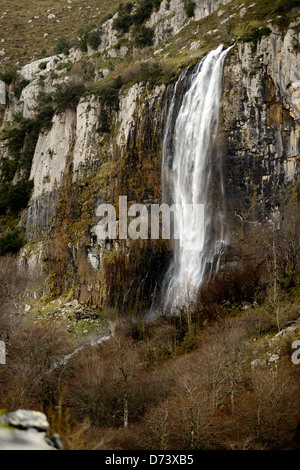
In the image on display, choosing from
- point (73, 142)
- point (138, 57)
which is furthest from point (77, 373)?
point (138, 57)

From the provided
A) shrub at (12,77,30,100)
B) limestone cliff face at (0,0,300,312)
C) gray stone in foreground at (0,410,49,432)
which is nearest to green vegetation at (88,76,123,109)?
limestone cliff face at (0,0,300,312)

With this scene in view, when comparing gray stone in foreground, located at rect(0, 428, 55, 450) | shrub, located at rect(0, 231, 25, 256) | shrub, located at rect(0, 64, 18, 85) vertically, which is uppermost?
shrub, located at rect(0, 64, 18, 85)

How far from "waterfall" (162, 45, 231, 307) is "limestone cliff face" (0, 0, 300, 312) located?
994 mm

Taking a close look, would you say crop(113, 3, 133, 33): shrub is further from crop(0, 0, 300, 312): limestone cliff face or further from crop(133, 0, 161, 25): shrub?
crop(0, 0, 300, 312): limestone cliff face

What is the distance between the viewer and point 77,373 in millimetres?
27844

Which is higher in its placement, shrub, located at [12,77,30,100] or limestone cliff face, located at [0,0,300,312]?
shrub, located at [12,77,30,100]

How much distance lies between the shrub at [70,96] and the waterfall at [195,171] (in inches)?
652

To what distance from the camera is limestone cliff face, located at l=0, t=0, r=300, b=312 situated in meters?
39.6

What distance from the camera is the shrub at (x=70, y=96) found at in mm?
→ 57322

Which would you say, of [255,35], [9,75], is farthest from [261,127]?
[9,75]

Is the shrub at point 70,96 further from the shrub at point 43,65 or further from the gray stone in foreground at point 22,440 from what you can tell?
the gray stone in foreground at point 22,440

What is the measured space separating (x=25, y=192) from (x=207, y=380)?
141ft

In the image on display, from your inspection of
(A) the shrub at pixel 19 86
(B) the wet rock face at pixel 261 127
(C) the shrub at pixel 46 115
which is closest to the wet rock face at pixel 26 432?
(B) the wet rock face at pixel 261 127

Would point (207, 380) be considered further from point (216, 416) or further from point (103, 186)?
point (103, 186)
